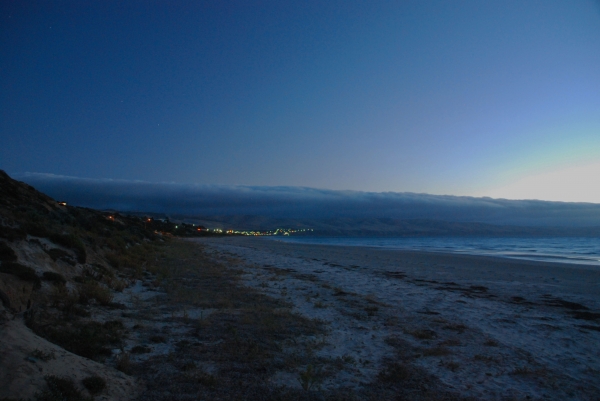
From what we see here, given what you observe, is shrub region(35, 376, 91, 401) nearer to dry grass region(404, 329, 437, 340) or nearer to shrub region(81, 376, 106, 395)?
shrub region(81, 376, 106, 395)

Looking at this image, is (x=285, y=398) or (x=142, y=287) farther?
(x=142, y=287)

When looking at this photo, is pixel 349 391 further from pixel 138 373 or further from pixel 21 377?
pixel 21 377

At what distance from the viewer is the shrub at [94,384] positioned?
177 inches

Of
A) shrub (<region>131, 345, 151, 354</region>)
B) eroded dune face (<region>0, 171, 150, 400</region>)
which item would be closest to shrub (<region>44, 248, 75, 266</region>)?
eroded dune face (<region>0, 171, 150, 400</region>)

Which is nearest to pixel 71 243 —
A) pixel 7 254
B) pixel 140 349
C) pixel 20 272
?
pixel 7 254

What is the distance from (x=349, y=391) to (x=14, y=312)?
5.92m

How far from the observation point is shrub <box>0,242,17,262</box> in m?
7.99

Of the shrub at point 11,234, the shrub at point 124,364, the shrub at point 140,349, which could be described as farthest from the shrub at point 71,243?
the shrub at point 124,364

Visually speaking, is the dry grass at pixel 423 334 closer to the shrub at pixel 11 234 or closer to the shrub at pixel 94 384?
the shrub at pixel 94 384

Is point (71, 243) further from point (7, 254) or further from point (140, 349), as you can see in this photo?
point (140, 349)

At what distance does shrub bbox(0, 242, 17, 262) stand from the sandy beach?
6922mm

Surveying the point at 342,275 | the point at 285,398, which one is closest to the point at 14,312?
the point at 285,398

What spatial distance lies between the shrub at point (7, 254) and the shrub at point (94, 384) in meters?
5.10

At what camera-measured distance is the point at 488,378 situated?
585 centimetres
